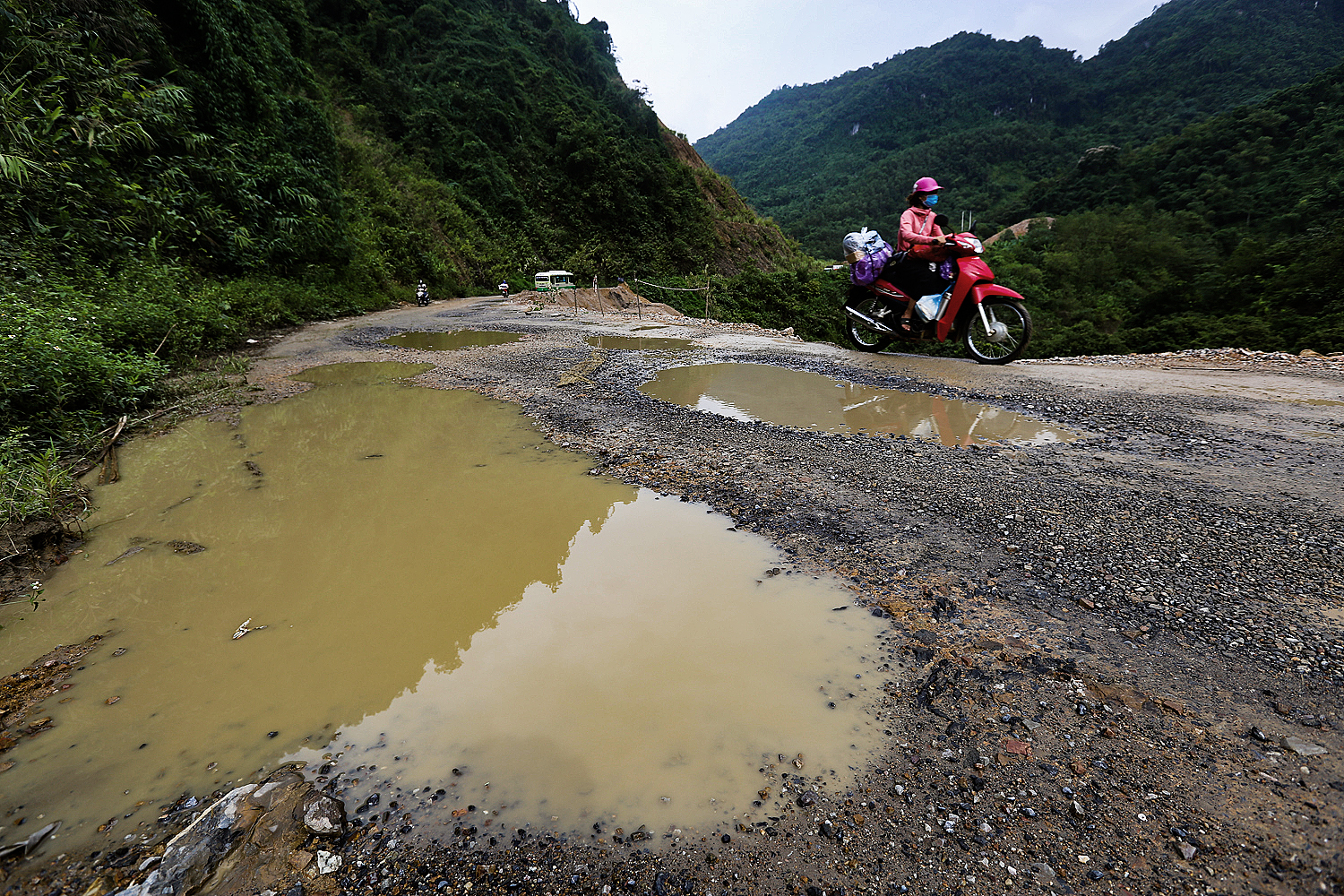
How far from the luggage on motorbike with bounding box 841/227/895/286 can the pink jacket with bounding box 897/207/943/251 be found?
0.28 m

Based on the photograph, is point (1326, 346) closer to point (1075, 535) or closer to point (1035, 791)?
point (1075, 535)

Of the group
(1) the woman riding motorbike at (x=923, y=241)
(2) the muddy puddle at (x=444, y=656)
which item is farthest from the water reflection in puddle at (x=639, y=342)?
(2) the muddy puddle at (x=444, y=656)

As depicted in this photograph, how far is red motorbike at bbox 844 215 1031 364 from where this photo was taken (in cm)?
653

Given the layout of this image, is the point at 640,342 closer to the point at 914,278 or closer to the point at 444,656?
the point at 914,278

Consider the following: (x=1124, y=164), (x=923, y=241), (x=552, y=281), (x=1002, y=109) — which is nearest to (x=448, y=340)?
(x=923, y=241)

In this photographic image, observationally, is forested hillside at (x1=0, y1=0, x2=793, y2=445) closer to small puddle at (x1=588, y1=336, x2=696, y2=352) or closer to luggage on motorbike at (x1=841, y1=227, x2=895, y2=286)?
small puddle at (x1=588, y1=336, x2=696, y2=352)

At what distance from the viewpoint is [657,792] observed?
1523 mm

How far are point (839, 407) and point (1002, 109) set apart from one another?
110 m

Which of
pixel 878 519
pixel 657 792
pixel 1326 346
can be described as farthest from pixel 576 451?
pixel 1326 346

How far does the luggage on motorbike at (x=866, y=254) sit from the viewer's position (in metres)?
Result: 7.30

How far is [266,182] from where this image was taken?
14133 mm

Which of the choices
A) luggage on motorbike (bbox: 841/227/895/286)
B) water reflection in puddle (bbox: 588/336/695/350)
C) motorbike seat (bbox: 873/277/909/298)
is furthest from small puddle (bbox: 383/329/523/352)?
motorbike seat (bbox: 873/277/909/298)

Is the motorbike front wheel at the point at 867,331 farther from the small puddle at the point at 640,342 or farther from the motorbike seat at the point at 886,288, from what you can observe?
the small puddle at the point at 640,342

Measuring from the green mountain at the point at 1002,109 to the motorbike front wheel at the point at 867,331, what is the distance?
54.0m
